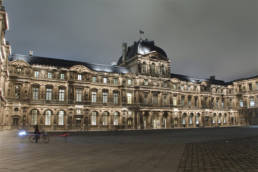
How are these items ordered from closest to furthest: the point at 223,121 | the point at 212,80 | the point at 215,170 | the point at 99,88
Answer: the point at 215,170
the point at 99,88
the point at 223,121
the point at 212,80

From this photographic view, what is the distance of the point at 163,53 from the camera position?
5922cm

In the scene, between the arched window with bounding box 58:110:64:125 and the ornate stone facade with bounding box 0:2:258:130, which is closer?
the ornate stone facade with bounding box 0:2:258:130

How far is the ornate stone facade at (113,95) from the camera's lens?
40.2 m

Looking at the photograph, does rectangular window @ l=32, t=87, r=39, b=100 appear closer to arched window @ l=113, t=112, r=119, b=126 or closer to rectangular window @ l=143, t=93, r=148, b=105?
arched window @ l=113, t=112, r=119, b=126

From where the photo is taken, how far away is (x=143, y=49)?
181 feet

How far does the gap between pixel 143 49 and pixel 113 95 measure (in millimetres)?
14735

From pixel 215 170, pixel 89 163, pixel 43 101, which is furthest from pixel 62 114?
pixel 215 170

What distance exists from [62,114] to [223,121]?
164 feet

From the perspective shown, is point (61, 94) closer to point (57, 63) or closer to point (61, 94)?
point (61, 94)

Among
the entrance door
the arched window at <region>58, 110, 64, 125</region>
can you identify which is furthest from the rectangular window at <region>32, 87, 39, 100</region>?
the arched window at <region>58, 110, 64, 125</region>

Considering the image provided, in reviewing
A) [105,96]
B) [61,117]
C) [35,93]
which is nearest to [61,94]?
[61,117]

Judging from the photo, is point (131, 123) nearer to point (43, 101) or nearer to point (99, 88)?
point (99, 88)

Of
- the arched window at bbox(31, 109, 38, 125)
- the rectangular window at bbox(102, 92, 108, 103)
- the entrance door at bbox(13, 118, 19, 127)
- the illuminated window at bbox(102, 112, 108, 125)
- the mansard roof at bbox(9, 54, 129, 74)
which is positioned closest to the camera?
the entrance door at bbox(13, 118, 19, 127)

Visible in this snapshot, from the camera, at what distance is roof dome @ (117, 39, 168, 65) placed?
54.7 metres
